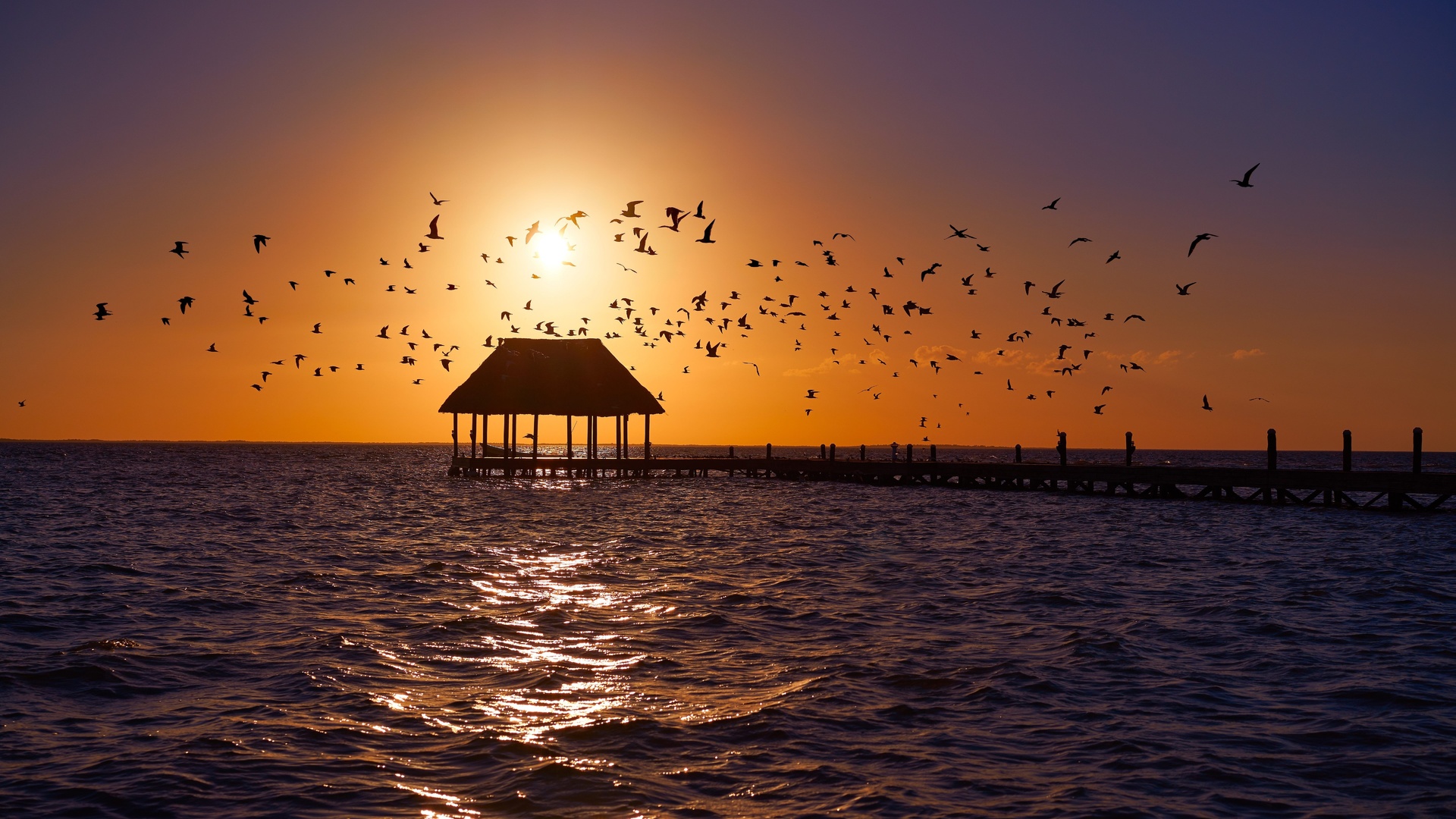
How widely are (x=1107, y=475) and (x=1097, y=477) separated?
98 centimetres

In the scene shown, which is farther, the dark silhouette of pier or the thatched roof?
the thatched roof

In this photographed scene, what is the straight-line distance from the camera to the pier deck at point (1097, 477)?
36469 mm

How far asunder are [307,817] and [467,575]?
519 inches

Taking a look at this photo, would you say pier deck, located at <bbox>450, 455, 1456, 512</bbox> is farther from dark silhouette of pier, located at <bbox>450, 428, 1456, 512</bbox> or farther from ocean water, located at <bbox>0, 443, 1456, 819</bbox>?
ocean water, located at <bbox>0, 443, 1456, 819</bbox>

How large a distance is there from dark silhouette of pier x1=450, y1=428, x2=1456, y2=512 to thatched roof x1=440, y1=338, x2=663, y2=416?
10.6ft

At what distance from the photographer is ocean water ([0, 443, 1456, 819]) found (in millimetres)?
8445

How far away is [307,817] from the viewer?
25.5ft

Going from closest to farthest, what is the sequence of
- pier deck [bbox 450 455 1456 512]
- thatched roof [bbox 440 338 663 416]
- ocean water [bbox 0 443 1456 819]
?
ocean water [bbox 0 443 1456 819] < pier deck [bbox 450 455 1456 512] < thatched roof [bbox 440 338 663 416]

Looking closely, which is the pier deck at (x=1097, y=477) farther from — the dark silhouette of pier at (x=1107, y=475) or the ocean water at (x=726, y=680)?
the ocean water at (x=726, y=680)

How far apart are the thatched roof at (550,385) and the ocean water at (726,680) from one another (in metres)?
29.3

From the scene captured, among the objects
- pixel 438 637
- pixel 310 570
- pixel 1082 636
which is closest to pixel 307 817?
pixel 438 637

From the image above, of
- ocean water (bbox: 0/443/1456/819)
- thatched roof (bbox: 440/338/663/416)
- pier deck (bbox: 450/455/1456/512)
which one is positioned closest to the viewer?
ocean water (bbox: 0/443/1456/819)

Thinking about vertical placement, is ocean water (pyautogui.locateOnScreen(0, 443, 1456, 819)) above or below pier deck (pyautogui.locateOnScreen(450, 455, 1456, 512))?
below

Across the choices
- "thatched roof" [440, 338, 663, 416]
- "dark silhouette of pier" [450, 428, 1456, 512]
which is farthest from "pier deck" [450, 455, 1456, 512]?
"thatched roof" [440, 338, 663, 416]
